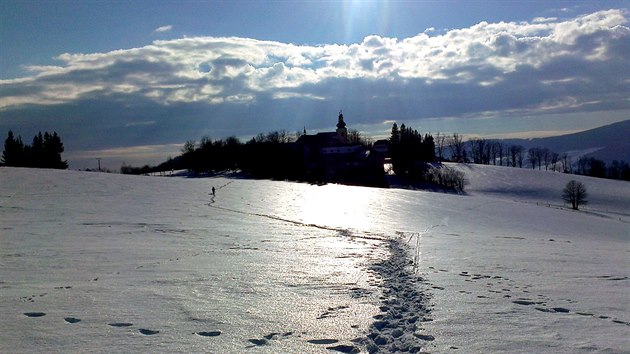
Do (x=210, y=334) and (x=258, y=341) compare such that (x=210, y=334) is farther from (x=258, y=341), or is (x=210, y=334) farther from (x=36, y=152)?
(x=36, y=152)

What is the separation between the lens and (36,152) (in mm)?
120688

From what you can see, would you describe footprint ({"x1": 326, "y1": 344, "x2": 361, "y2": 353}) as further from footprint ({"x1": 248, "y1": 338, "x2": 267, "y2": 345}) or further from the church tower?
the church tower

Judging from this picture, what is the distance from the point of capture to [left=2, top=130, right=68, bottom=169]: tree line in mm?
116562

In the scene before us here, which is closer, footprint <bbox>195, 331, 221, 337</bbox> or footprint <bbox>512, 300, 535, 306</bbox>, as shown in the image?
footprint <bbox>195, 331, 221, 337</bbox>

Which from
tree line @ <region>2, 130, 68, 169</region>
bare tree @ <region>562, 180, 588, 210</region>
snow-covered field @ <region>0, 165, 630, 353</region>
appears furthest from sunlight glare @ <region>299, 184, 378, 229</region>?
tree line @ <region>2, 130, 68, 169</region>

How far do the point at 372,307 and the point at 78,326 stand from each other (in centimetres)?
516

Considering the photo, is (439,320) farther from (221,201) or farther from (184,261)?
(221,201)

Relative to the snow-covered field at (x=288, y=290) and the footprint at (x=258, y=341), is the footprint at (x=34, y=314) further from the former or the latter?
the footprint at (x=258, y=341)

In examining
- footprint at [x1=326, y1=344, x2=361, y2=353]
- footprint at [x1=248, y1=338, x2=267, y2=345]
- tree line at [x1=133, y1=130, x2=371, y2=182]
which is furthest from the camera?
tree line at [x1=133, y1=130, x2=371, y2=182]

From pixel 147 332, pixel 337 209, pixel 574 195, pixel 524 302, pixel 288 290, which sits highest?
pixel 147 332

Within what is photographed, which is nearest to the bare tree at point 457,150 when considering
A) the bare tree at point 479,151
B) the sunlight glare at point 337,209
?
the bare tree at point 479,151

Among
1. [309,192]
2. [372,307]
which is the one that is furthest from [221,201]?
[372,307]

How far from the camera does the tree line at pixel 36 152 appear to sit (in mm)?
116562

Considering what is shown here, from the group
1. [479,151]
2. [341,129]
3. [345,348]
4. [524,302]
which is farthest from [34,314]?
[479,151]
